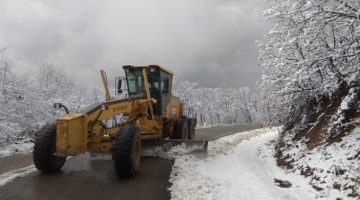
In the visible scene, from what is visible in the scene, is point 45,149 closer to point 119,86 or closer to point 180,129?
point 119,86

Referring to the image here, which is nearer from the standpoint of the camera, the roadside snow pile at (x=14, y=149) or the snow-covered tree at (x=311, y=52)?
the snow-covered tree at (x=311, y=52)

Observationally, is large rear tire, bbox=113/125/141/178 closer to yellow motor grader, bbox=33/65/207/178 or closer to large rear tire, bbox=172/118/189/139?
yellow motor grader, bbox=33/65/207/178

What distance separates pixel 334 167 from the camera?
966 cm

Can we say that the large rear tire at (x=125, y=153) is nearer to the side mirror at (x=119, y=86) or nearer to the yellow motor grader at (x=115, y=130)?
the yellow motor grader at (x=115, y=130)

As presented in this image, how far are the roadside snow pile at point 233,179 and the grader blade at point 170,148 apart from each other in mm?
292

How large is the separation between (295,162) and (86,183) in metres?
6.22

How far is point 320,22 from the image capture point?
10.1 metres

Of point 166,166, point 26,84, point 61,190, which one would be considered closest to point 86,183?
point 61,190

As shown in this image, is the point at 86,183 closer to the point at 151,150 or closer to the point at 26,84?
the point at 151,150

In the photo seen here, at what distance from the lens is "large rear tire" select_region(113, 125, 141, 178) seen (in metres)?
9.31

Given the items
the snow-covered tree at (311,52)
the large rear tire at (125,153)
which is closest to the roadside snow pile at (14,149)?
the large rear tire at (125,153)

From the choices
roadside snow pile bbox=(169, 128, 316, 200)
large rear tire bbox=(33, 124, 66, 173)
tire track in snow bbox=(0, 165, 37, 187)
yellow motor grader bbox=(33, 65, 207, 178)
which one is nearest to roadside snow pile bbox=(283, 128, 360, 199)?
roadside snow pile bbox=(169, 128, 316, 200)

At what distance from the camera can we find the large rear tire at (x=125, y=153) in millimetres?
9312

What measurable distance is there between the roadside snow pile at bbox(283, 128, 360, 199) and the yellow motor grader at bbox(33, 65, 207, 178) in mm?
A: 3382
